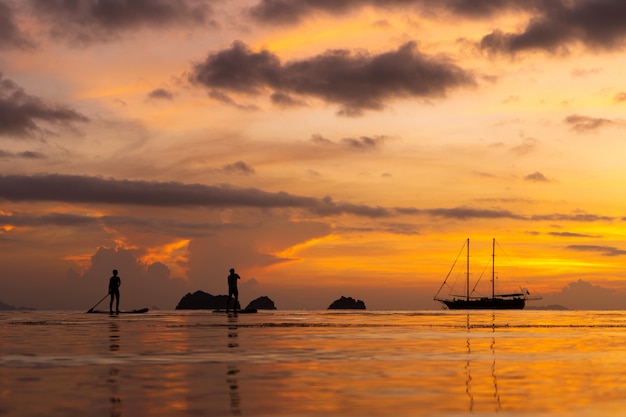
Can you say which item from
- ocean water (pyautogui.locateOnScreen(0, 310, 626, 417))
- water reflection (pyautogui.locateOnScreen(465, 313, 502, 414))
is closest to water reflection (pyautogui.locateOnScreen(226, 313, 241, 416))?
ocean water (pyautogui.locateOnScreen(0, 310, 626, 417))

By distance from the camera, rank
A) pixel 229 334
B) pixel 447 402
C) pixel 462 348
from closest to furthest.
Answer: pixel 447 402, pixel 462 348, pixel 229 334

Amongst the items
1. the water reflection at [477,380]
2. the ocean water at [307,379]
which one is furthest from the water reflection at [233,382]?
the water reflection at [477,380]

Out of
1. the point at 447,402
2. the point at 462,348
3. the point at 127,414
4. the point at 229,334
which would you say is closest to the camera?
the point at 127,414

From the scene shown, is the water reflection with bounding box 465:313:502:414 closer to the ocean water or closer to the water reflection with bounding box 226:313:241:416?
the ocean water

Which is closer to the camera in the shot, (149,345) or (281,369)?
(281,369)

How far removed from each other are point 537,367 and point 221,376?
6.49 meters

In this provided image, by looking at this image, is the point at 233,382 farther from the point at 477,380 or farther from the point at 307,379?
the point at 477,380

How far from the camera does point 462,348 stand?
957 inches

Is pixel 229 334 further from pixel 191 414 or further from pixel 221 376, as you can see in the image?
pixel 191 414

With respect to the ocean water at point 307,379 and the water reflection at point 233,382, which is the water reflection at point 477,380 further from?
the water reflection at point 233,382

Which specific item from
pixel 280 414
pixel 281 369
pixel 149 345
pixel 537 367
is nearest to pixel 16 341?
pixel 149 345

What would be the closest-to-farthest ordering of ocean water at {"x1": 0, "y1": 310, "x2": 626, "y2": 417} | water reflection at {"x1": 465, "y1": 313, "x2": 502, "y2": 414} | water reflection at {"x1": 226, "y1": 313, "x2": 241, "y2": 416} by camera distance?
1. water reflection at {"x1": 226, "y1": 313, "x2": 241, "y2": 416}
2. ocean water at {"x1": 0, "y1": 310, "x2": 626, "y2": 417}
3. water reflection at {"x1": 465, "y1": 313, "x2": 502, "y2": 414}

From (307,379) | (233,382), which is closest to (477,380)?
(307,379)

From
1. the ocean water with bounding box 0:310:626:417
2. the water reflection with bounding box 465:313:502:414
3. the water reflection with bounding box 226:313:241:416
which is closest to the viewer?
the water reflection with bounding box 226:313:241:416
